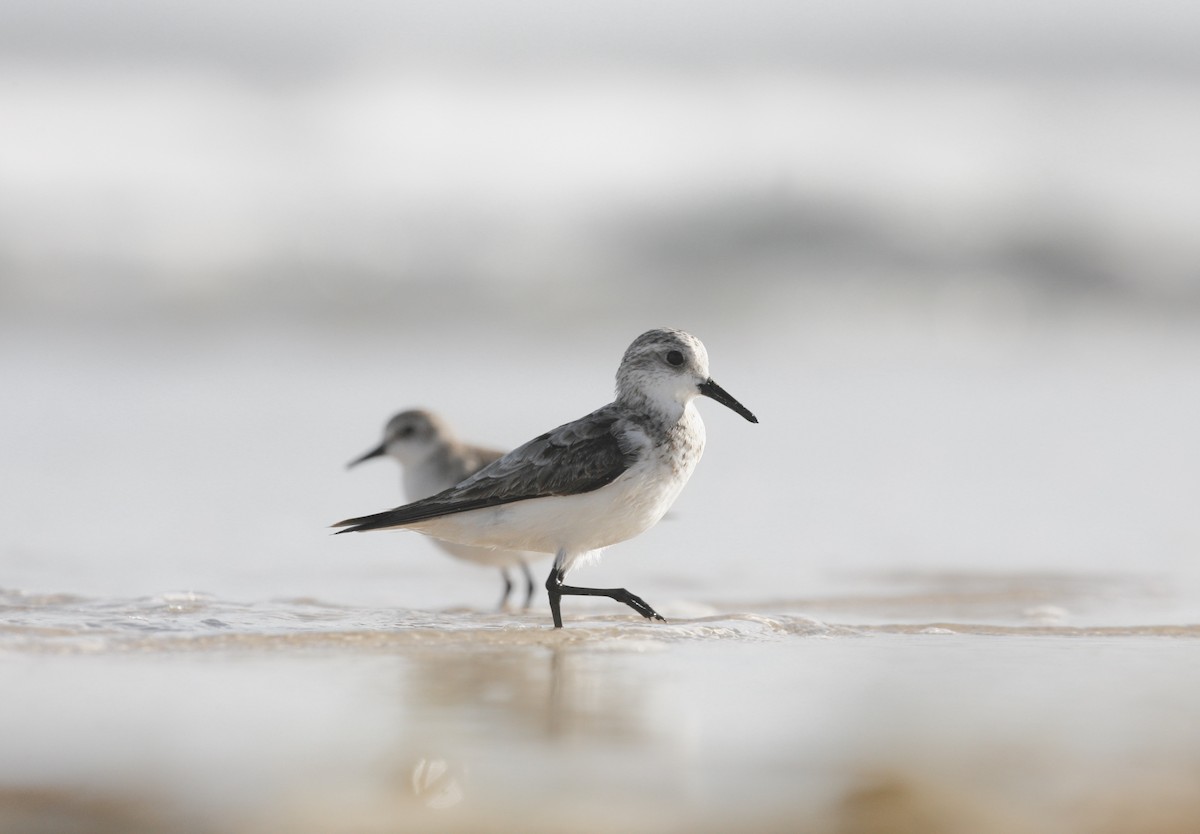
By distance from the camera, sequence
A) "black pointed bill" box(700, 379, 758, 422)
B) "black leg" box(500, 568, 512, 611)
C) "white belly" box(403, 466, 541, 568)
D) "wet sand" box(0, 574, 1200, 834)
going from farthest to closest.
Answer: "black leg" box(500, 568, 512, 611) < "white belly" box(403, 466, 541, 568) < "black pointed bill" box(700, 379, 758, 422) < "wet sand" box(0, 574, 1200, 834)

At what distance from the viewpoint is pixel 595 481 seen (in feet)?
17.8

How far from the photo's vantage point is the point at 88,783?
3227mm

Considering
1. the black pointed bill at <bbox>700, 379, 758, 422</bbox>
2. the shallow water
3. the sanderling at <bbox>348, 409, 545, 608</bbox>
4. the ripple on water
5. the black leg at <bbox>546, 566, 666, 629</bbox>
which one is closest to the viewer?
the shallow water

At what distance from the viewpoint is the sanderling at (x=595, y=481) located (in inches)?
215

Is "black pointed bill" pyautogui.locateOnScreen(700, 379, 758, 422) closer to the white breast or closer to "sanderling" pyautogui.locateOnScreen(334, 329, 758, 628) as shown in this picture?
"sanderling" pyautogui.locateOnScreen(334, 329, 758, 628)

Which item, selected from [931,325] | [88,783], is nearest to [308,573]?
[88,783]

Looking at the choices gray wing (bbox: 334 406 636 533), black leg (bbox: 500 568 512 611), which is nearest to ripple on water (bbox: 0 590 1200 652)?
gray wing (bbox: 334 406 636 533)

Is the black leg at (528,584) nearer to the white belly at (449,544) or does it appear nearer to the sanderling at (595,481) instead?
the white belly at (449,544)

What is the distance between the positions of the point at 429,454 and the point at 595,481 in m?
2.61

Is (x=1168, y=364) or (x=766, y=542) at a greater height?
(x=1168, y=364)

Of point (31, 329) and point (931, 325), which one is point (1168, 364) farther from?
point (31, 329)

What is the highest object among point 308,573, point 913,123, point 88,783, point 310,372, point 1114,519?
point 913,123

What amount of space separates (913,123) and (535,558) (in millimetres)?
17928

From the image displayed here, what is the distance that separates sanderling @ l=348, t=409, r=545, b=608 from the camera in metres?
7.64
